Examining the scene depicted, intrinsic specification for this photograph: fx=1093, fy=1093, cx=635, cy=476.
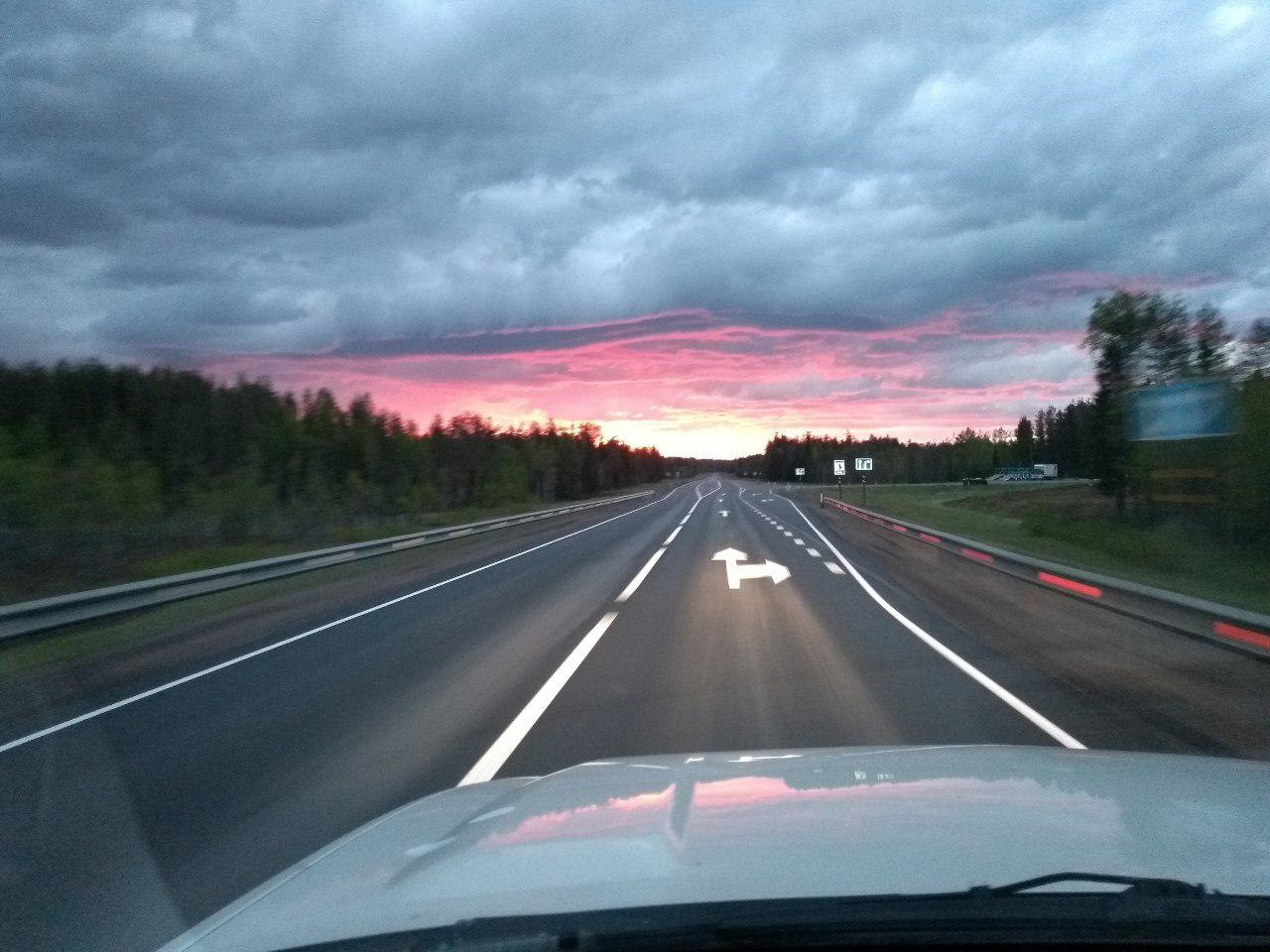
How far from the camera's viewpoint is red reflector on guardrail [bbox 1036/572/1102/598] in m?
16.2

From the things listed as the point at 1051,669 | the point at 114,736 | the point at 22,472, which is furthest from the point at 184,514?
the point at 1051,669

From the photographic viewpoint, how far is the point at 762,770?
5191 millimetres

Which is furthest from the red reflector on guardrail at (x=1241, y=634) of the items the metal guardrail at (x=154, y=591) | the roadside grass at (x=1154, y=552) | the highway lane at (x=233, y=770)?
the metal guardrail at (x=154, y=591)

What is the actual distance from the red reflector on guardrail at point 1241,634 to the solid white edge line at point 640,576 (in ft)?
28.6

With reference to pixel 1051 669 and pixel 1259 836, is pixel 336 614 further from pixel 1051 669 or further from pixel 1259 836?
pixel 1259 836

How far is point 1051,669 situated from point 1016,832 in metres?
7.49

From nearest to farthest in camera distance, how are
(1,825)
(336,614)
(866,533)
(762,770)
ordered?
(762,770) < (1,825) < (336,614) < (866,533)

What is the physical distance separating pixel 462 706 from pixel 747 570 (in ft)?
44.9

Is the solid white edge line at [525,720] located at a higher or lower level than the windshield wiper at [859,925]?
lower

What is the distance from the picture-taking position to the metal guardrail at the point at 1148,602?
11.5 m

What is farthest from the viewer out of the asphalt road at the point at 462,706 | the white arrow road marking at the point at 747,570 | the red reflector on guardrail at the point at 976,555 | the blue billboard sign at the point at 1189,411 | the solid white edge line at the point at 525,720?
the red reflector on guardrail at the point at 976,555

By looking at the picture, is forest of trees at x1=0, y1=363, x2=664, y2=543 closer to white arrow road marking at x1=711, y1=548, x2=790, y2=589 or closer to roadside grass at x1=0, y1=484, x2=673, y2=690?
roadside grass at x1=0, y1=484, x2=673, y2=690

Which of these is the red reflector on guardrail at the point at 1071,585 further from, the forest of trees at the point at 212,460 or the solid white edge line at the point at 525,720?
the forest of trees at the point at 212,460

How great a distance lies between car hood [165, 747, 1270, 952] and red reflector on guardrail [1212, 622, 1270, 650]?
680 cm
